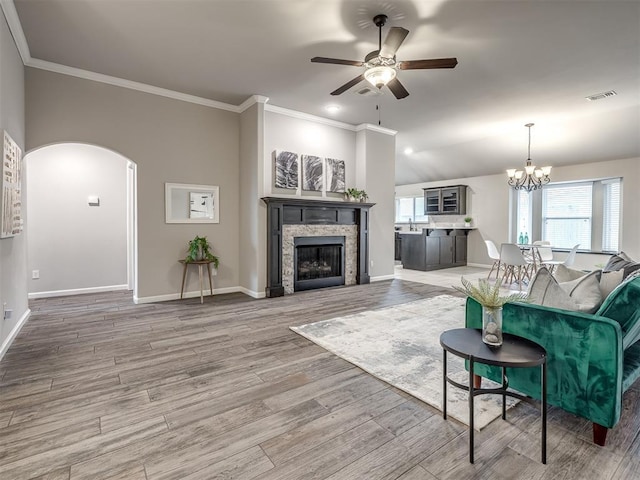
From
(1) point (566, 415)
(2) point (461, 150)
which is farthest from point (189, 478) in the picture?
(2) point (461, 150)

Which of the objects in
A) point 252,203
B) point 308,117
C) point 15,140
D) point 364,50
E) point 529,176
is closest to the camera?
point 15,140

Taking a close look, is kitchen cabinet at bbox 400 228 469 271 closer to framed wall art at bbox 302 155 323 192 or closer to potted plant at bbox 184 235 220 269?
framed wall art at bbox 302 155 323 192

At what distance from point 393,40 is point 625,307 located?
8.27 feet

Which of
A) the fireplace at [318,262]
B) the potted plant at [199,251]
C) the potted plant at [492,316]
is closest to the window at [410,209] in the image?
the fireplace at [318,262]

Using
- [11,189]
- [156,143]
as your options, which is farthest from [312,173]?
[11,189]

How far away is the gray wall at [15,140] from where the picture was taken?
292 centimetres

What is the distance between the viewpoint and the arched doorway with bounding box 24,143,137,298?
4996mm

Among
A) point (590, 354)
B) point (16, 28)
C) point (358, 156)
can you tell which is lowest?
point (590, 354)

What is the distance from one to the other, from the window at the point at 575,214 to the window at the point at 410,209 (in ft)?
9.39

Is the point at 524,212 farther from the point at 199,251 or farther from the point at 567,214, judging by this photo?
the point at 199,251

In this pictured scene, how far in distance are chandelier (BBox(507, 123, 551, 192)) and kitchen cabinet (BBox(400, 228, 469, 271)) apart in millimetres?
2000

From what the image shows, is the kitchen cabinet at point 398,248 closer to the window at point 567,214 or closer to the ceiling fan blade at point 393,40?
the window at point 567,214

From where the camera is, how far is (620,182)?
23.3 ft

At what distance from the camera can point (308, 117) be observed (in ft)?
19.3
